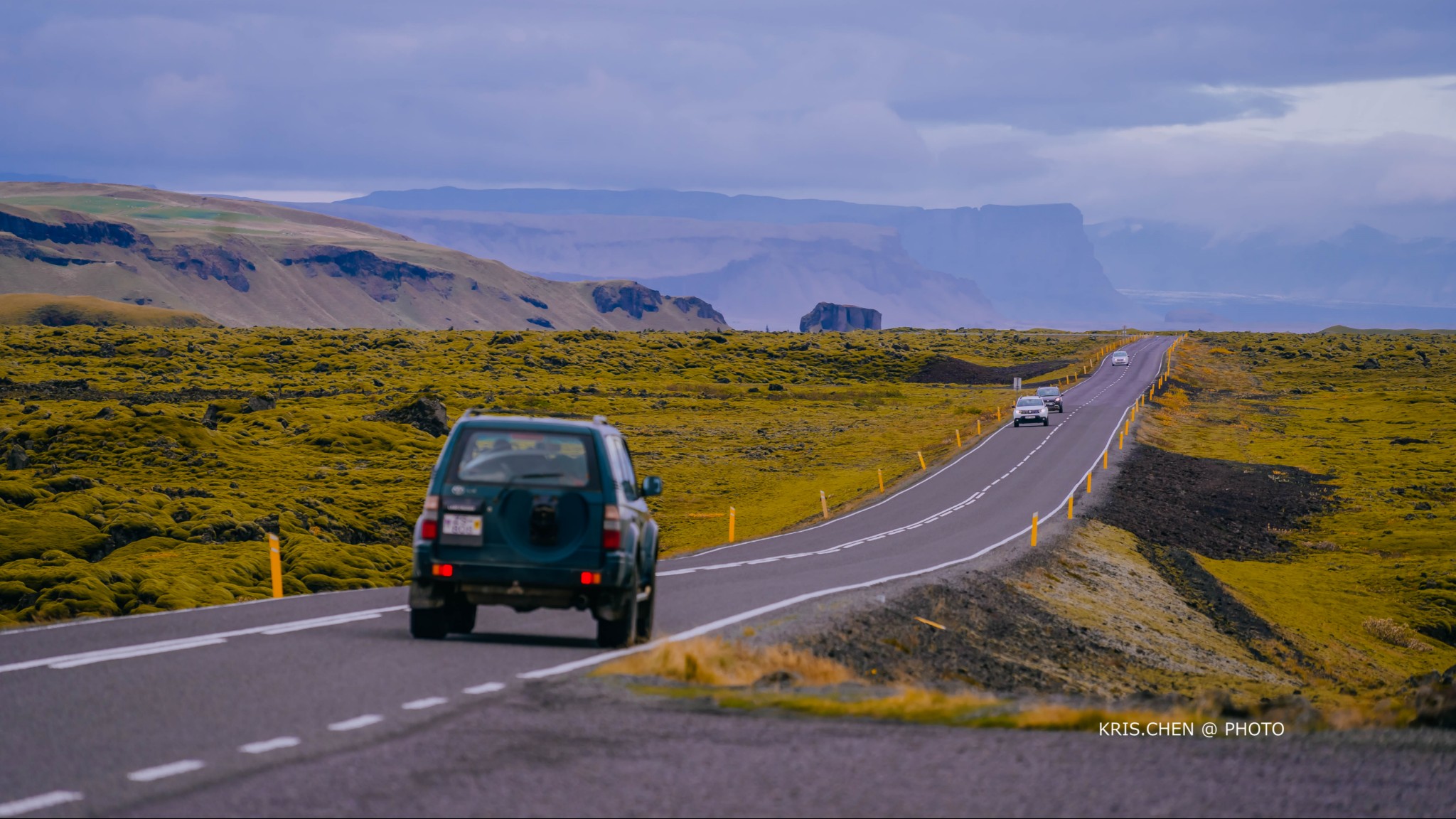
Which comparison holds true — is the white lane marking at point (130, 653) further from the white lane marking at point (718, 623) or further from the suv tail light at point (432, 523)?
the white lane marking at point (718, 623)

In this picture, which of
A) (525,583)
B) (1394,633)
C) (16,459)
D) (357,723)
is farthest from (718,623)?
(16,459)

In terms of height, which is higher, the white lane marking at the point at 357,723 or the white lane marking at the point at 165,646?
the white lane marking at the point at 357,723

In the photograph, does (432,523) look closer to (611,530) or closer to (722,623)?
(611,530)

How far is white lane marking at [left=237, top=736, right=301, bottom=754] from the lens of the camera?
8023mm

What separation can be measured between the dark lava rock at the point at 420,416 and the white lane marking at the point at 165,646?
4934 cm

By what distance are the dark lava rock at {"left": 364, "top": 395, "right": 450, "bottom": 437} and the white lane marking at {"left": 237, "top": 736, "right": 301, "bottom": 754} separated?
55.9 metres

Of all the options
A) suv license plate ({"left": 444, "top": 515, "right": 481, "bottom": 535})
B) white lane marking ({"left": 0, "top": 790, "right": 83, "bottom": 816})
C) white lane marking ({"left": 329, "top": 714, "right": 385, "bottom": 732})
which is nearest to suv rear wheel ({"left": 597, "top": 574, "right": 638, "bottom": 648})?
suv license plate ({"left": 444, "top": 515, "right": 481, "bottom": 535})

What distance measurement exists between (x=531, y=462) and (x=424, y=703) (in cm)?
351

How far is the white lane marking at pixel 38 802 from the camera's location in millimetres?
6648

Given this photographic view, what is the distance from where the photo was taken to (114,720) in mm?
8977

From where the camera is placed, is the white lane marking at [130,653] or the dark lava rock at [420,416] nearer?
the white lane marking at [130,653]

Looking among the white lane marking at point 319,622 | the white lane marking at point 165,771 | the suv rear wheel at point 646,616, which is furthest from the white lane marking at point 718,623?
the white lane marking at point 319,622

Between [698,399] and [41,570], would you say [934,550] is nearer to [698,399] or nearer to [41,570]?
[41,570]

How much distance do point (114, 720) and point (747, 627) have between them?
7639 mm
